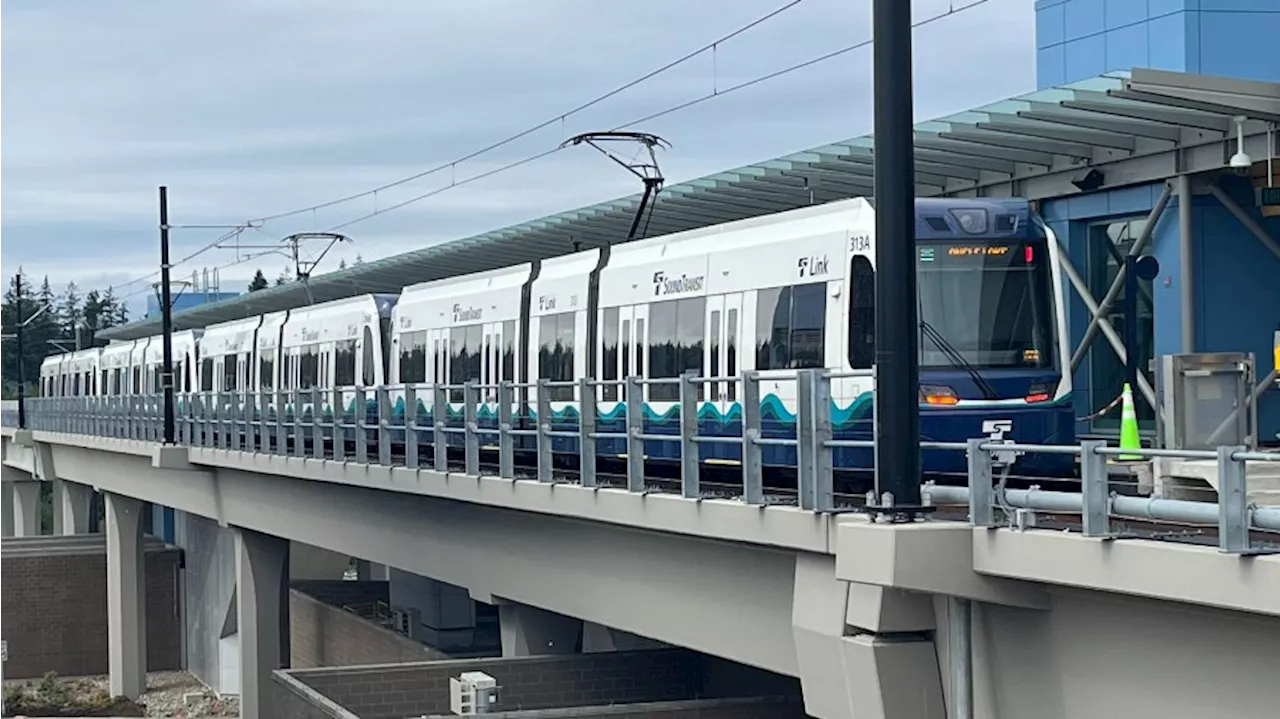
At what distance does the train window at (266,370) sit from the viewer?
143 feet

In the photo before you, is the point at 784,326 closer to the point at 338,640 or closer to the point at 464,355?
the point at 464,355

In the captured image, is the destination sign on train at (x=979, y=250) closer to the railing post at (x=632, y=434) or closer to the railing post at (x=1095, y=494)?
the railing post at (x=632, y=434)

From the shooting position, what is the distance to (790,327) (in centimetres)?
1861

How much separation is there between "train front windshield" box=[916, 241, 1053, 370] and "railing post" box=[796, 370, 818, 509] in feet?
10.3

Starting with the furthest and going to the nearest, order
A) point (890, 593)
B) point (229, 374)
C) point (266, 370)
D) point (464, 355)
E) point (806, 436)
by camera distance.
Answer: point (229, 374) < point (266, 370) < point (464, 355) < point (806, 436) < point (890, 593)

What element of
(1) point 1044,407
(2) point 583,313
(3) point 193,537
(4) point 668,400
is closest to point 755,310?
(4) point 668,400

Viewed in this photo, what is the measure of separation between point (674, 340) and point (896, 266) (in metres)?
9.21

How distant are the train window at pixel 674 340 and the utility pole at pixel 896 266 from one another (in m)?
7.71

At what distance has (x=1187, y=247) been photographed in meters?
24.7

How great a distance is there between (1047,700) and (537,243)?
90.3 ft

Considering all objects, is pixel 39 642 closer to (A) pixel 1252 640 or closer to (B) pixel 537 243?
(B) pixel 537 243

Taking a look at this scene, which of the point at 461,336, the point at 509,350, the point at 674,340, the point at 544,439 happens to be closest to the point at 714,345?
the point at 674,340

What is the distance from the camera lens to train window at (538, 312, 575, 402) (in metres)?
24.3

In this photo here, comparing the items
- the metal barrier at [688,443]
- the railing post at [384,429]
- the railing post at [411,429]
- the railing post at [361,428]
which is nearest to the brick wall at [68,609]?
the metal barrier at [688,443]
